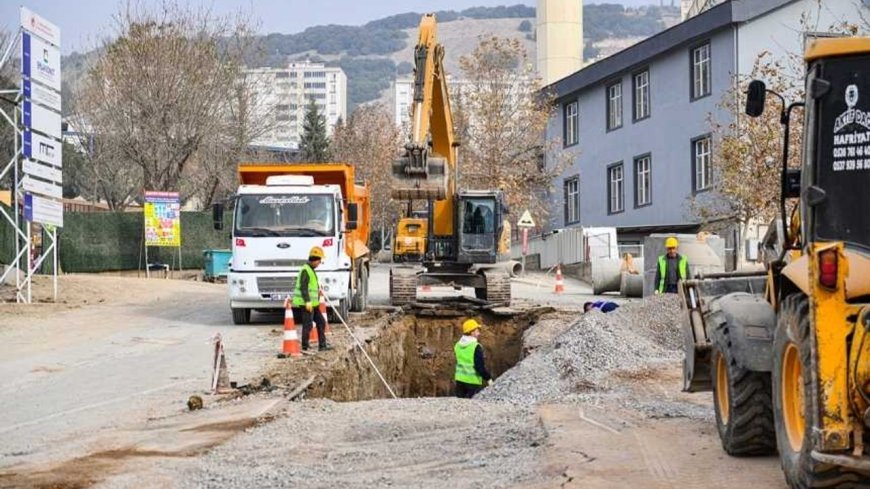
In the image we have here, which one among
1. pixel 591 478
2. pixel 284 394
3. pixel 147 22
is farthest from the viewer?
pixel 147 22

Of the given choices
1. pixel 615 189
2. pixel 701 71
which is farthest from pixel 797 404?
pixel 615 189

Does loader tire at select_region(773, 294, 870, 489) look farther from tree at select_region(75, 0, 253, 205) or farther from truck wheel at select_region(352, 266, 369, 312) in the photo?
tree at select_region(75, 0, 253, 205)

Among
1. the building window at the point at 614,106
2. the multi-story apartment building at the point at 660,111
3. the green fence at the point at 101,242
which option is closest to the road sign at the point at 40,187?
the green fence at the point at 101,242

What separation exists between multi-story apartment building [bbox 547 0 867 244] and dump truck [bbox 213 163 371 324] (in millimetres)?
16914

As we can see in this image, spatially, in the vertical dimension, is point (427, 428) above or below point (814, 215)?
below

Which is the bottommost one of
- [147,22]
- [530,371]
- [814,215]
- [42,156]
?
[530,371]

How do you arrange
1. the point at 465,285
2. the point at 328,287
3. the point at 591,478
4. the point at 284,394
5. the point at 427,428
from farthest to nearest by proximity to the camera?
the point at 465,285
the point at 328,287
the point at 284,394
the point at 427,428
the point at 591,478

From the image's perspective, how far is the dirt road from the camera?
891cm

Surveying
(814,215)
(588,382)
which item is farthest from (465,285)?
(814,215)

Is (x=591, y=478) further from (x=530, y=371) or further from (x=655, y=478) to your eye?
(x=530, y=371)

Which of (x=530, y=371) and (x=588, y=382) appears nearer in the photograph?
(x=588, y=382)

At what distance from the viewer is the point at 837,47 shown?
24.0 feet

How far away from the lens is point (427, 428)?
11523 millimetres

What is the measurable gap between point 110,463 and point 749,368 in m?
5.04
